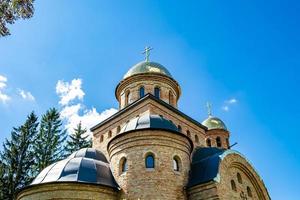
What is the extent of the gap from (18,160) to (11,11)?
19.9 meters

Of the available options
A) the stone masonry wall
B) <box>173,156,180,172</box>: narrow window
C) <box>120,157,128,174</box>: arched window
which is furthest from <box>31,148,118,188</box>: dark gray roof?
<box>173,156,180,172</box>: narrow window

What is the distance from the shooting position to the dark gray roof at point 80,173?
1163 cm

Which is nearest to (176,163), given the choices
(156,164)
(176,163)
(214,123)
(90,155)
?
(176,163)

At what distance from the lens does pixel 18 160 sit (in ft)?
74.8

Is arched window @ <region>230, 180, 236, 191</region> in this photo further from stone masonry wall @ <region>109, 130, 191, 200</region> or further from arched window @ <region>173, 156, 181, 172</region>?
arched window @ <region>173, 156, 181, 172</region>

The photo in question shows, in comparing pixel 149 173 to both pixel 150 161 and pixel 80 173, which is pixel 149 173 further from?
pixel 80 173

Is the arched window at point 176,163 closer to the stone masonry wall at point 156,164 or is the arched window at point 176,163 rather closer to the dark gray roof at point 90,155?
the stone masonry wall at point 156,164

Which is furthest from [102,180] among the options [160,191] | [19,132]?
[19,132]

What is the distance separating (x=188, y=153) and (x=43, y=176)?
620cm

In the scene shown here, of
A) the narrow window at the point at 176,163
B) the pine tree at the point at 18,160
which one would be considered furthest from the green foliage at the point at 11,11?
the pine tree at the point at 18,160

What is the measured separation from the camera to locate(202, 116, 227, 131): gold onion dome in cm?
2320

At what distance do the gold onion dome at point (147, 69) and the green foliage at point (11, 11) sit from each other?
12.8 meters

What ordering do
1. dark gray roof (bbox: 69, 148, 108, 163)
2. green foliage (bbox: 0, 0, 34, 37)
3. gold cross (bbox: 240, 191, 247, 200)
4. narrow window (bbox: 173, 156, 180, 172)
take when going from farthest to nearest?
1. dark gray roof (bbox: 69, 148, 108, 163)
2. gold cross (bbox: 240, 191, 247, 200)
3. narrow window (bbox: 173, 156, 180, 172)
4. green foliage (bbox: 0, 0, 34, 37)

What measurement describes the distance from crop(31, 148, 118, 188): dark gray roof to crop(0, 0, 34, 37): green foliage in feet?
24.4
